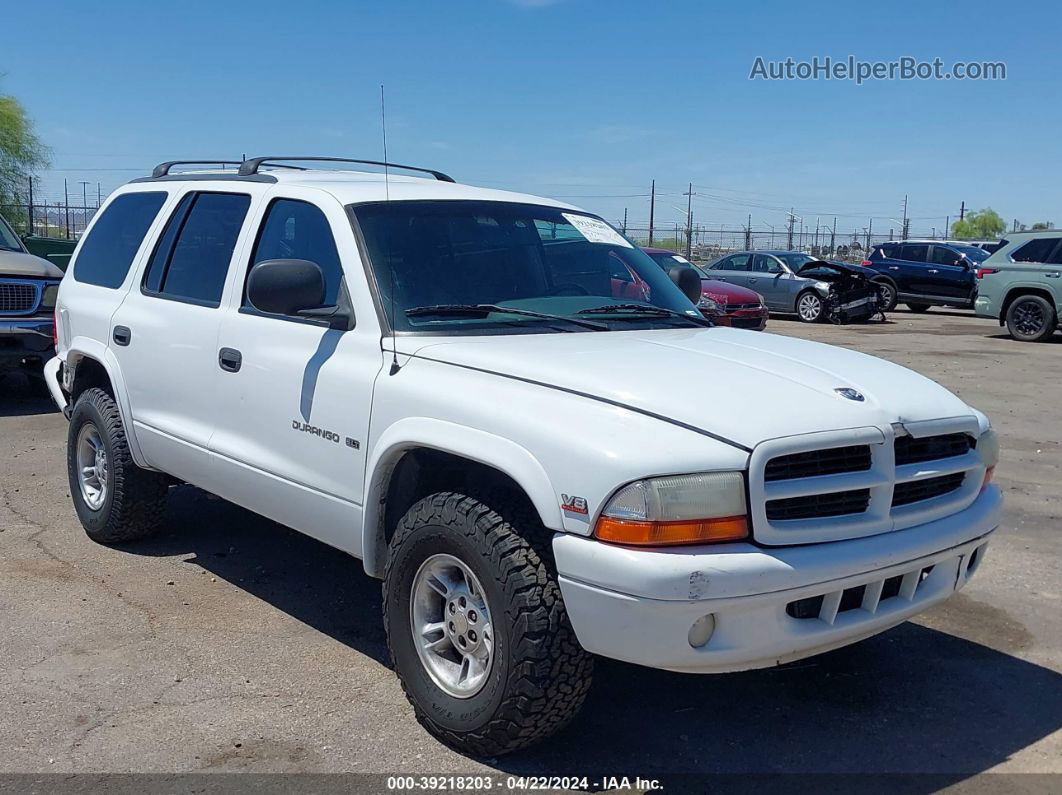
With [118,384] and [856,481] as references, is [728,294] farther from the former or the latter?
[856,481]

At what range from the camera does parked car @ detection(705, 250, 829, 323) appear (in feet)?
74.6

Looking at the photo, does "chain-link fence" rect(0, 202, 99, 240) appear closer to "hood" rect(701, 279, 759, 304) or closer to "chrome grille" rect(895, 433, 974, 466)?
"hood" rect(701, 279, 759, 304)

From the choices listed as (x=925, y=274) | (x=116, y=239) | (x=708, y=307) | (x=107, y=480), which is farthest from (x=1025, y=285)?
(x=107, y=480)

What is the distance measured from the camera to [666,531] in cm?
303

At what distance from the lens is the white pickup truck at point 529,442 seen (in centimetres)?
308

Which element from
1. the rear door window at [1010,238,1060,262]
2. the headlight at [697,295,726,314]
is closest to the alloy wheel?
the headlight at [697,295,726,314]

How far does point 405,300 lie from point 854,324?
65.4 ft

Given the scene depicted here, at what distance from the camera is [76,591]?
16.7 ft

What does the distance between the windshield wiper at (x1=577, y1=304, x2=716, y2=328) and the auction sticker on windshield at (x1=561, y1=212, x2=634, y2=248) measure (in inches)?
18.4

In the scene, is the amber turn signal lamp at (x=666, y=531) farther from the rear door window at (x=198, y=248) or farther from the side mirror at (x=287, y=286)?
the rear door window at (x=198, y=248)

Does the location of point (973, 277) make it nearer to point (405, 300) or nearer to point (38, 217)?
point (405, 300)

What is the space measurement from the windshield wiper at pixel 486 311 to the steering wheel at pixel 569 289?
232mm

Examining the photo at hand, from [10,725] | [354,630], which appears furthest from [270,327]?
[10,725]

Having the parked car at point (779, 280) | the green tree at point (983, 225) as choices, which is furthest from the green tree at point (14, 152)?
the green tree at point (983, 225)
